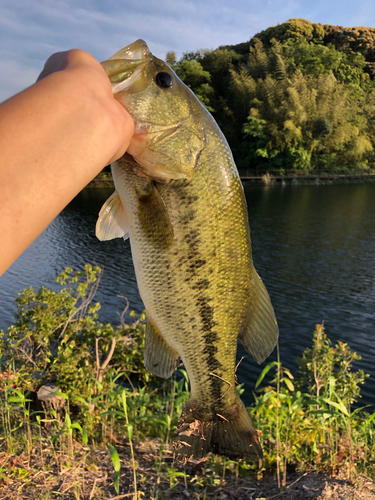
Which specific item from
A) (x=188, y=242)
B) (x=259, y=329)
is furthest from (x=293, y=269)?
(x=188, y=242)

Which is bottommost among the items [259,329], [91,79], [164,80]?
[259,329]

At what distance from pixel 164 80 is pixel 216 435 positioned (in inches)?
65.5

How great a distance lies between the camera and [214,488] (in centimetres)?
373

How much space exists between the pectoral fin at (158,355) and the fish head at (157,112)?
2.46 feet

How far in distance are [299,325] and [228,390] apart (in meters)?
9.10

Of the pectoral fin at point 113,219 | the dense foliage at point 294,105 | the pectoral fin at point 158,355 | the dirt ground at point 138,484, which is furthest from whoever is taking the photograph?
the dense foliage at point 294,105

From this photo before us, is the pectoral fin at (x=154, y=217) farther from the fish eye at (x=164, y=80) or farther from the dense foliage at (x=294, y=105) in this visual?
the dense foliage at (x=294, y=105)

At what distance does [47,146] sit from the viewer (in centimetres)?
76

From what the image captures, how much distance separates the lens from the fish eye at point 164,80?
1.49 m

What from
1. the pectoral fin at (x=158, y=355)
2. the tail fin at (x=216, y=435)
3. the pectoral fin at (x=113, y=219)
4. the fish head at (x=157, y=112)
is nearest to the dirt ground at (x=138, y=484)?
the tail fin at (x=216, y=435)

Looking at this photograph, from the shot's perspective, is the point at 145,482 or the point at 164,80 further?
the point at 145,482

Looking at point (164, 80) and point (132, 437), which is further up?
point (164, 80)

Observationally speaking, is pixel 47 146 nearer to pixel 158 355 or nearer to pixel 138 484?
pixel 158 355

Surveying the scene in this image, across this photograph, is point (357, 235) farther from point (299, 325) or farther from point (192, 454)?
point (192, 454)
